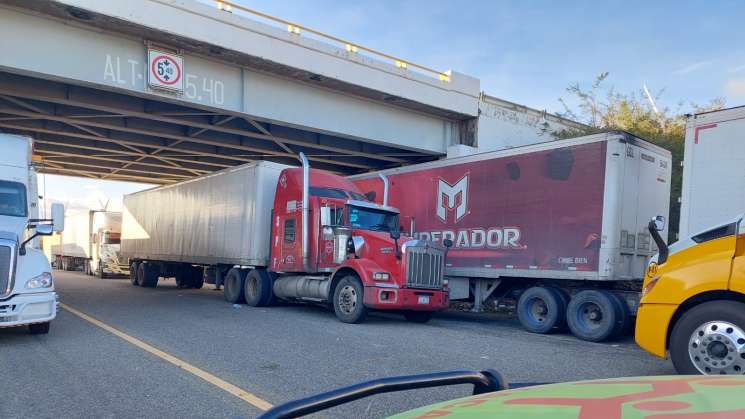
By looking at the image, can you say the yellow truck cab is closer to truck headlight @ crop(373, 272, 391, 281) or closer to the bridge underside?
truck headlight @ crop(373, 272, 391, 281)

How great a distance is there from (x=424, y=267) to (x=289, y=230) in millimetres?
3610

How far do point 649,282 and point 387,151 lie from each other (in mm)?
16054

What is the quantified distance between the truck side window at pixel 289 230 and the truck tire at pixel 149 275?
969 centimetres

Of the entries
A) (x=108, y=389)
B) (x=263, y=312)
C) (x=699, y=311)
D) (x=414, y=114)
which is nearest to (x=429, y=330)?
(x=263, y=312)

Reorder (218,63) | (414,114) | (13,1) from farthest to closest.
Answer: (414,114)
(218,63)
(13,1)

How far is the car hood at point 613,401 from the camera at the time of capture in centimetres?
148

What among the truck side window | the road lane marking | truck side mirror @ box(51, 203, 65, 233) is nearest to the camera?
the road lane marking

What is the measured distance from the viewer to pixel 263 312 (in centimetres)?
1309

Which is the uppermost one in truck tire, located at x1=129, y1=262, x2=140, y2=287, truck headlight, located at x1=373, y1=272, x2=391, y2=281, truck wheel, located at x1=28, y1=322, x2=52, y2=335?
truck headlight, located at x1=373, y1=272, x2=391, y2=281

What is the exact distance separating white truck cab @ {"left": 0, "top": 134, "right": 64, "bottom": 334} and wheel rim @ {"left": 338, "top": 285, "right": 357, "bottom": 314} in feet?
16.9

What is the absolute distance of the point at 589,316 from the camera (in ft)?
33.6

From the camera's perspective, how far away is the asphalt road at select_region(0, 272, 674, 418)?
17.3 feet

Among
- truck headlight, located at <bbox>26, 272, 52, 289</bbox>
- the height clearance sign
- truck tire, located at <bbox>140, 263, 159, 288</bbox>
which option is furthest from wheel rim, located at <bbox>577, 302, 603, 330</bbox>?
truck tire, located at <bbox>140, 263, 159, 288</bbox>

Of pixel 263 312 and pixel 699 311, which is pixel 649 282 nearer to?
pixel 699 311
